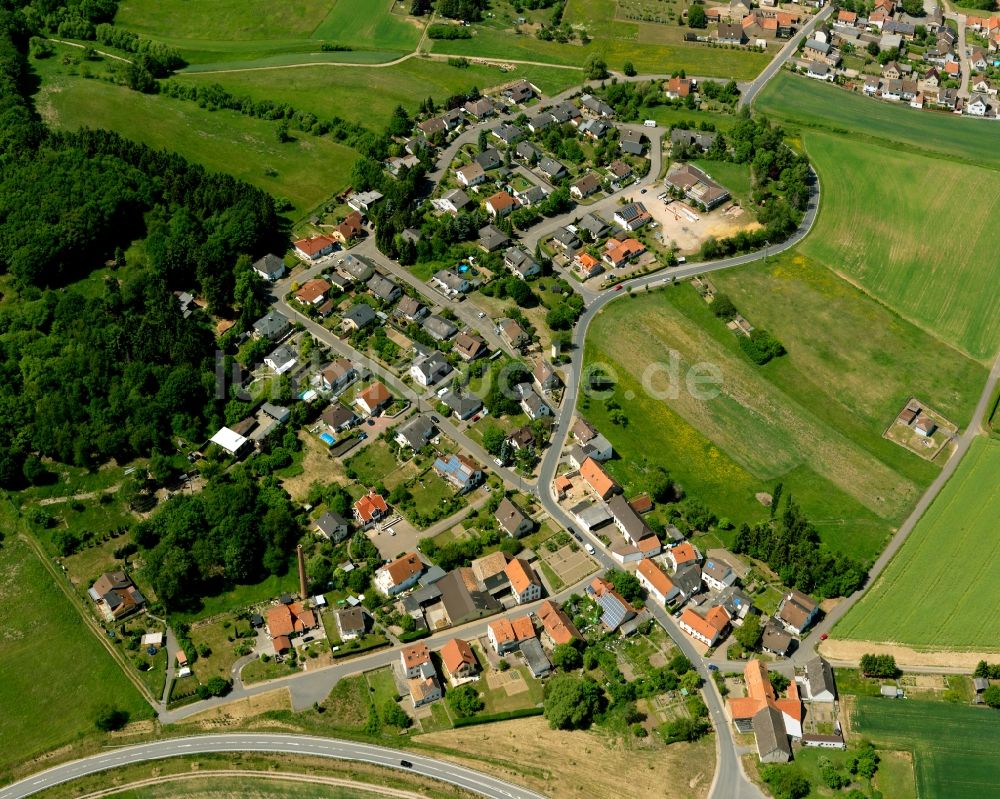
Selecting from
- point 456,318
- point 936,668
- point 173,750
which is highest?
point 456,318

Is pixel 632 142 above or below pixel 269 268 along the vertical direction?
above

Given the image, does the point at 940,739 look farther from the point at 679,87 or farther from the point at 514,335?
the point at 679,87

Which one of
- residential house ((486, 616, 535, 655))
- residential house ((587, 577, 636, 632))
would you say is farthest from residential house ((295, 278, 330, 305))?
residential house ((587, 577, 636, 632))

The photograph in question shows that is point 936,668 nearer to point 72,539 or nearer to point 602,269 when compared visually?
point 602,269

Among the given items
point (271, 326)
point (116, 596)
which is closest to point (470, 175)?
point (271, 326)

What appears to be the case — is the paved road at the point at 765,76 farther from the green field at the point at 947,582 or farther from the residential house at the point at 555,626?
the residential house at the point at 555,626

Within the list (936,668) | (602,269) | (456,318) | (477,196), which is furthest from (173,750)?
(477,196)

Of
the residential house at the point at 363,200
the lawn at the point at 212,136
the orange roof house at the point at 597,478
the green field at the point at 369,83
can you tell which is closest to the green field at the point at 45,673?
the orange roof house at the point at 597,478
